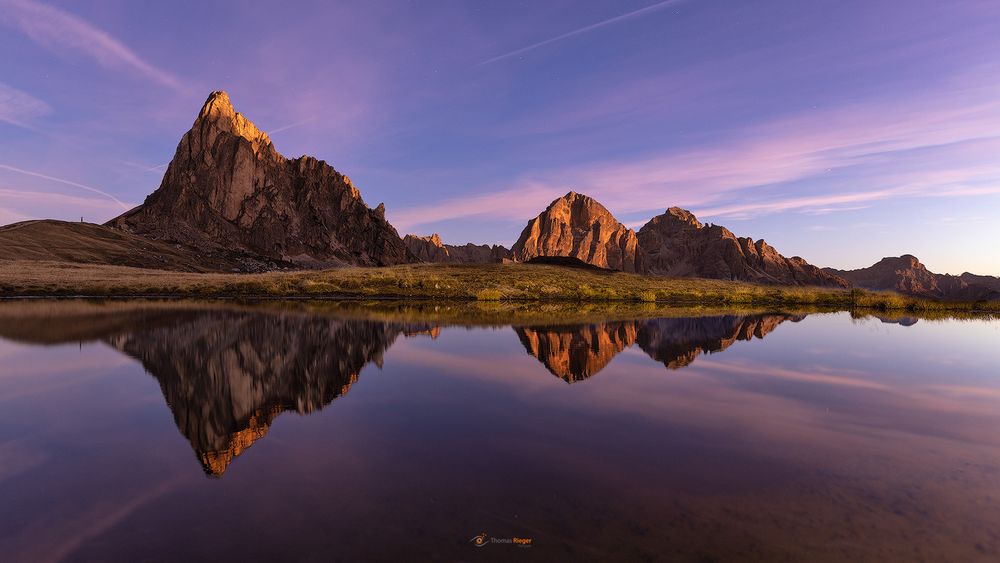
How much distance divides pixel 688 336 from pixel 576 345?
7445 millimetres

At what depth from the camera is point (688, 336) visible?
22.8 metres

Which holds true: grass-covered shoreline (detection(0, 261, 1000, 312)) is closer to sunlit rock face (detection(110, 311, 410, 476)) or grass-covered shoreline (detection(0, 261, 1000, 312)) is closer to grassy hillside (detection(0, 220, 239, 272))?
sunlit rock face (detection(110, 311, 410, 476))

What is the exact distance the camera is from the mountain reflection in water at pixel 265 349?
29.2 ft

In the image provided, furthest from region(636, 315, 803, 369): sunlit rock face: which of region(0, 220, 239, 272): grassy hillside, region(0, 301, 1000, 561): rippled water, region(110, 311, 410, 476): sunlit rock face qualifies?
region(0, 220, 239, 272): grassy hillside

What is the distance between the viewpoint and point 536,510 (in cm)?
541

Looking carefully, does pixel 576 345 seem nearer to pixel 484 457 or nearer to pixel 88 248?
pixel 484 457

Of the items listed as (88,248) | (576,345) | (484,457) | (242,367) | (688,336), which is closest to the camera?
(484,457)

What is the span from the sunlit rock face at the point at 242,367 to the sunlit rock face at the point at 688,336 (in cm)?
1001

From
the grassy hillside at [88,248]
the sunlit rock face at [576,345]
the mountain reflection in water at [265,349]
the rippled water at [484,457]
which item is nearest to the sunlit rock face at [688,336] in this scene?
the mountain reflection in water at [265,349]

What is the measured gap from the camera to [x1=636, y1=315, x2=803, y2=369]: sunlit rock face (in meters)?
17.0

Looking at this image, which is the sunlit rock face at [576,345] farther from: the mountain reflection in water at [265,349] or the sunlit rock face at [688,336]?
the sunlit rock face at [688,336]

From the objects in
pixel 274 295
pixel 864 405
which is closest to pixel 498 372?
pixel 864 405

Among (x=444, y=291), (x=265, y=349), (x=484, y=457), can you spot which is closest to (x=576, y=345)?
(x=265, y=349)

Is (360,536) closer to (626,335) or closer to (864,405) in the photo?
(864,405)
